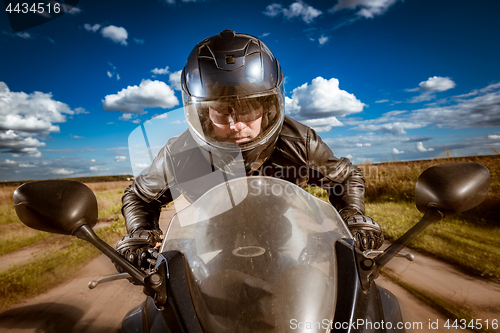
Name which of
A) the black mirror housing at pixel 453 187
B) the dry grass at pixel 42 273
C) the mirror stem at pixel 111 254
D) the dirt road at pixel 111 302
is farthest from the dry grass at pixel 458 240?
the dry grass at pixel 42 273

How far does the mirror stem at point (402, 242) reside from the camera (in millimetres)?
684

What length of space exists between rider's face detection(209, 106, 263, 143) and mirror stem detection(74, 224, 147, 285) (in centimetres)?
124

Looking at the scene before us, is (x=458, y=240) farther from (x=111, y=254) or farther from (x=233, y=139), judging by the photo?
(x=111, y=254)

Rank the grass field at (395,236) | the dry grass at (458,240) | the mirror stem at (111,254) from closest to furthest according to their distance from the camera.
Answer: the mirror stem at (111,254)
the dry grass at (458,240)
the grass field at (395,236)

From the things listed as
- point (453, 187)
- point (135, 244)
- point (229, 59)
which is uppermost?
point (229, 59)

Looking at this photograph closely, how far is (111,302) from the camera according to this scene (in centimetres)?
210

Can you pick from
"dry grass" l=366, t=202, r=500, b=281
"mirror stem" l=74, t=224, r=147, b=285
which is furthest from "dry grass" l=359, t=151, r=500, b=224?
"mirror stem" l=74, t=224, r=147, b=285

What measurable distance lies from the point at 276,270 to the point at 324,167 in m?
1.76

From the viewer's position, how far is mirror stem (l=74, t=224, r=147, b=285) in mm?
Answer: 694

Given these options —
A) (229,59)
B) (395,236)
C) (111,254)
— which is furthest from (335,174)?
(111,254)

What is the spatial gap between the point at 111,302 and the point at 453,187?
8.00 ft


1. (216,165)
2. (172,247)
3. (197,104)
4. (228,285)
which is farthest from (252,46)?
(228,285)

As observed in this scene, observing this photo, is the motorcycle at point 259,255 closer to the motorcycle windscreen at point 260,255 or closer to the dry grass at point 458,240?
the motorcycle windscreen at point 260,255

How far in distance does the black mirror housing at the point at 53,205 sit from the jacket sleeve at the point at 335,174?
1736mm
